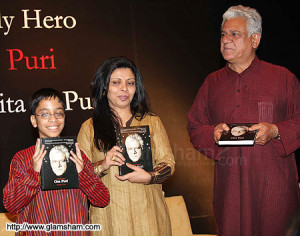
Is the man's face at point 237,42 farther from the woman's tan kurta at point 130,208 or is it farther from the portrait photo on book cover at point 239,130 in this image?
the woman's tan kurta at point 130,208

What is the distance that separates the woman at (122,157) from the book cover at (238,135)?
1.30 feet

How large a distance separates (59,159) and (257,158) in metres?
1.46

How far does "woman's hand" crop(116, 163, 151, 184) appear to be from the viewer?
2758mm

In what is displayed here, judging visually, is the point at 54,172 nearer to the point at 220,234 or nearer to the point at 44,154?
the point at 44,154

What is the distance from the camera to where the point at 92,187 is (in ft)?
8.84

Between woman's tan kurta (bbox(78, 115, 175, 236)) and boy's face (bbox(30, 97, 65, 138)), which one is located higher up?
boy's face (bbox(30, 97, 65, 138))

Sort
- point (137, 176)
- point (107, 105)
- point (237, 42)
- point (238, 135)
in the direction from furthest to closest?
point (237, 42) → point (107, 105) → point (238, 135) → point (137, 176)

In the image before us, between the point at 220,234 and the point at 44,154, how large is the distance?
4.92ft

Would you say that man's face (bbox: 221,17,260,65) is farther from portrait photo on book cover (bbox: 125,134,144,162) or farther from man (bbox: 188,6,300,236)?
portrait photo on book cover (bbox: 125,134,144,162)

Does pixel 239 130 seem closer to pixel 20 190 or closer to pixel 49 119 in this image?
pixel 49 119

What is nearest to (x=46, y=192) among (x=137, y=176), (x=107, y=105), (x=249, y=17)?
(x=137, y=176)

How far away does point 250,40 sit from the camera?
3.34 m

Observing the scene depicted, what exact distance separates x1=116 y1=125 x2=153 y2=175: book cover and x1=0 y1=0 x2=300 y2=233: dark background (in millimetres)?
2027

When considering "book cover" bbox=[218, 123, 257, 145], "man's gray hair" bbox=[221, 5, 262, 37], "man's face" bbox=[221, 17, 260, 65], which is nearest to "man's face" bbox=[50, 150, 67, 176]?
"book cover" bbox=[218, 123, 257, 145]
